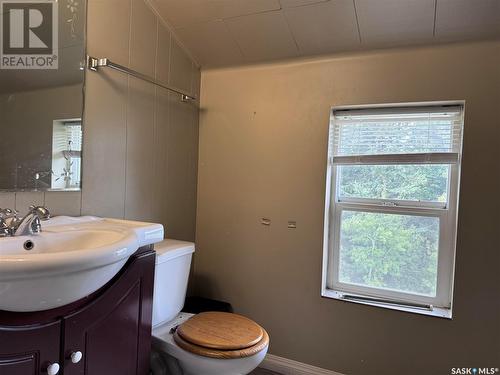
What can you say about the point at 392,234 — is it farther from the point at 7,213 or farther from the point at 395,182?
the point at 7,213

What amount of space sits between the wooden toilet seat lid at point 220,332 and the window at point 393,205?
572 millimetres

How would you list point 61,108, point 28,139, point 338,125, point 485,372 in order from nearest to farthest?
point 28,139 < point 61,108 < point 485,372 < point 338,125

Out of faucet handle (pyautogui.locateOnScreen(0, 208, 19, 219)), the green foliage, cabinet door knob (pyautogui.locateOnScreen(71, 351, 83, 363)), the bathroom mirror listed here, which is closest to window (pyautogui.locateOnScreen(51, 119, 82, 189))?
the bathroom mirror

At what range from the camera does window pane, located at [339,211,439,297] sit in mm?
1714

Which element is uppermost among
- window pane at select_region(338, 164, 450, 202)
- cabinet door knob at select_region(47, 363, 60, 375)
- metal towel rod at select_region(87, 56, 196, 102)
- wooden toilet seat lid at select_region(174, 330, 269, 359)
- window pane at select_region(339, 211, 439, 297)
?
metal towel rod at select_region(87, 56, 196, 102)

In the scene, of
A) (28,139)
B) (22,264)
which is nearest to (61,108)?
(28,139)

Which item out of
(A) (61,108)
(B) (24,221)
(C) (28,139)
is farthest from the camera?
(A) (61,108)

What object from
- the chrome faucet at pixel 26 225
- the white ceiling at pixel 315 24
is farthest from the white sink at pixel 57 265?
the white ceiling at pixel 315 24

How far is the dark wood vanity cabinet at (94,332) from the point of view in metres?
0.80

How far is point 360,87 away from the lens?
172 centimetres

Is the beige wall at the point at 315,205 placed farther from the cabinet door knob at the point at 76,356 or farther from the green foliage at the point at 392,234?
the cabinet door knob at the point at 76,356

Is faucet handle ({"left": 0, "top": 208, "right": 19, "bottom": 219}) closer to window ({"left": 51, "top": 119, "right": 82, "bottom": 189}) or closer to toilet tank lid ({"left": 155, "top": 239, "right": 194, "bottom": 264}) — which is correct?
window ({"left": 51, "top": 119, "right": 82, "bottom": 189})

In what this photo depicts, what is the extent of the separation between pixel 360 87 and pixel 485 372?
146cm

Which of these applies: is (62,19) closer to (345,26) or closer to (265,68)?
(265,68)
